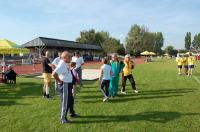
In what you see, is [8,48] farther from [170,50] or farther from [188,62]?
[170,50]

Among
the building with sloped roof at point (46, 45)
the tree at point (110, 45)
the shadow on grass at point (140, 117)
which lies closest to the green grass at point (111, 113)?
the shadow on grass at point (140, 117)

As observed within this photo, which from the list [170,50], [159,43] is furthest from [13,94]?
[170,50]

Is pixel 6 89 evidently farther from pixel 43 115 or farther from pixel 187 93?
pixel 187 93

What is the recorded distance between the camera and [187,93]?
11922 mm

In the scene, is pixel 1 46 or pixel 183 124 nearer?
pixel 183 124

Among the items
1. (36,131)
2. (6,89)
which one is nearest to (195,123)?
(36,131)

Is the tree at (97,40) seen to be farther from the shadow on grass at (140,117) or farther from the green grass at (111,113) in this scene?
the shadow on grass at (140,117)

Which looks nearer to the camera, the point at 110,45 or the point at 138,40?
the point at 110,45

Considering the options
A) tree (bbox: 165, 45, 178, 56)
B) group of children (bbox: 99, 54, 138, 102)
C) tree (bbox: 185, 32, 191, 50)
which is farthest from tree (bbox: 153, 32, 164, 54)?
group of children (bbox: 99, 54, 138, 102)

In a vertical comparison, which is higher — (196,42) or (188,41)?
(188,41)

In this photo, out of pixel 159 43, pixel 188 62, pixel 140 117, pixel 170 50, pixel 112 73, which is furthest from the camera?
pixel 159 43

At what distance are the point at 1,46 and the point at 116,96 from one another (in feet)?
22.9

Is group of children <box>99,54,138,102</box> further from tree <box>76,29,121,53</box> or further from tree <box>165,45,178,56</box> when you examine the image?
tree <box>165,45,178,56</box>

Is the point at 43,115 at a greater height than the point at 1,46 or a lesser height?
lesser
